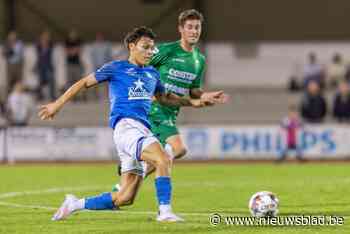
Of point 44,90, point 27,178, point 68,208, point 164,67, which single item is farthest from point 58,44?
point 68,208

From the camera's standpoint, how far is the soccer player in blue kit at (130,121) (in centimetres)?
1073

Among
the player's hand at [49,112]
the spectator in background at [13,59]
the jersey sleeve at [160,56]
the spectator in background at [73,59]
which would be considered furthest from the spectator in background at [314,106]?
the player's hand at [49,112]

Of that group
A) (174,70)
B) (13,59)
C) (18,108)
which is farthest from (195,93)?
(13,59)

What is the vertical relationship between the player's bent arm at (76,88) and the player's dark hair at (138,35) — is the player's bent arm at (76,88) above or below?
below

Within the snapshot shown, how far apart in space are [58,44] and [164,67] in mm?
21925

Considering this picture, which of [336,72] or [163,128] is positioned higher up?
[336,72]

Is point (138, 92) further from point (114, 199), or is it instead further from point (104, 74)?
point (114, 199)

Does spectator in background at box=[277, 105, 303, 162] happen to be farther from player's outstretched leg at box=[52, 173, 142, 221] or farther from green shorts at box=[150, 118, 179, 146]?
player's outstretched leg at box=[52, 173, 142, 221]

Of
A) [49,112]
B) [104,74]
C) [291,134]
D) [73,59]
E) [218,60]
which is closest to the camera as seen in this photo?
[49,112]

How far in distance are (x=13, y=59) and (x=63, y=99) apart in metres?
21.5

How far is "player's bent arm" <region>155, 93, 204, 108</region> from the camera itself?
464 inches

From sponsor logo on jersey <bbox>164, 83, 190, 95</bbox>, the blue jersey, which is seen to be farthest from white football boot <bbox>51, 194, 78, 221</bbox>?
sponsor logo on jersey <bbox>164, 83, 190, 95</bbox>

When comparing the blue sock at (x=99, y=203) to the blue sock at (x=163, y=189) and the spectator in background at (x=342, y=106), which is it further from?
the spectator in background at (x=342, y=106)

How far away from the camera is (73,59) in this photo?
103ft
